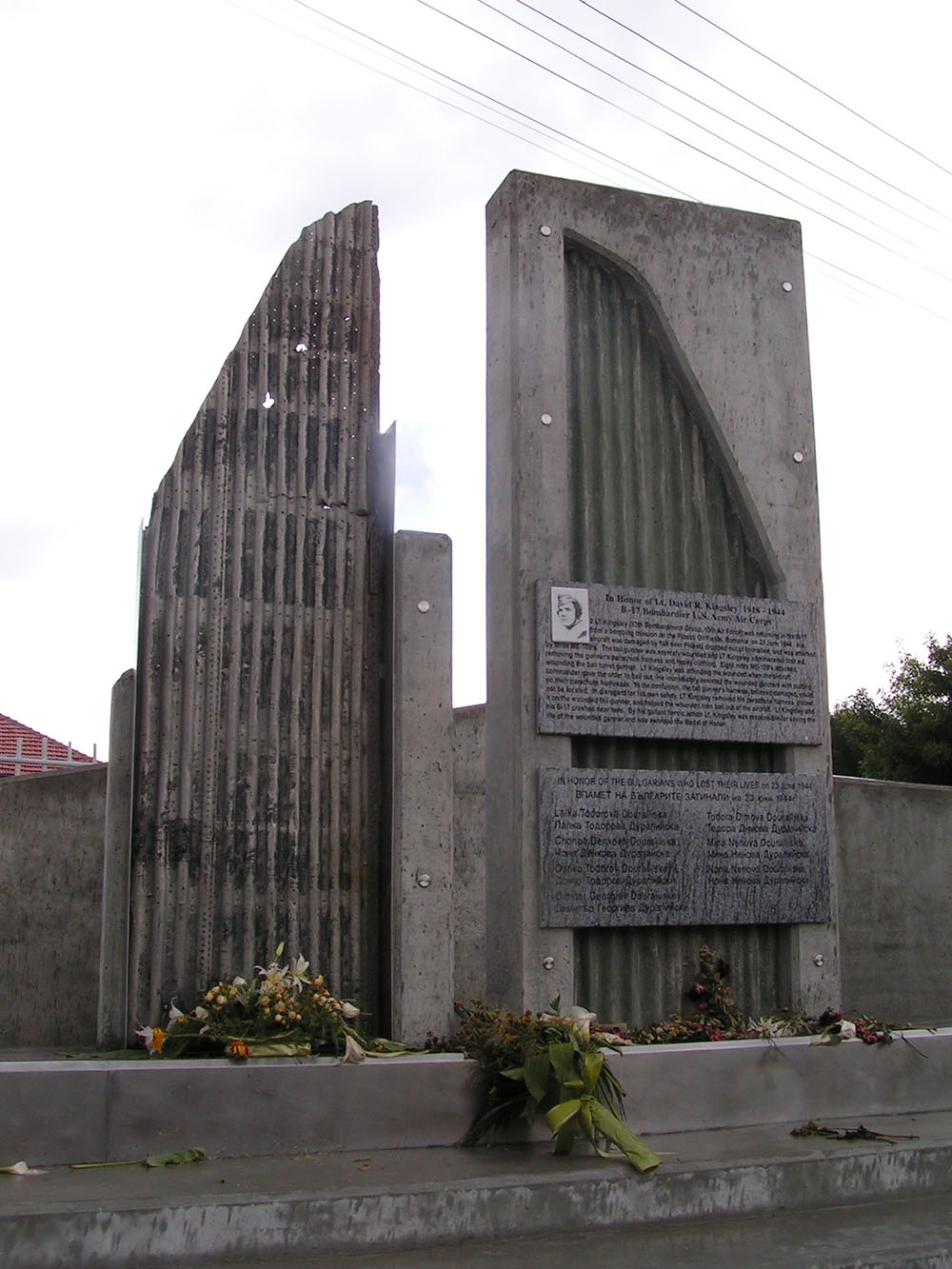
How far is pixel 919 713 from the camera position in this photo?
23.0 metres

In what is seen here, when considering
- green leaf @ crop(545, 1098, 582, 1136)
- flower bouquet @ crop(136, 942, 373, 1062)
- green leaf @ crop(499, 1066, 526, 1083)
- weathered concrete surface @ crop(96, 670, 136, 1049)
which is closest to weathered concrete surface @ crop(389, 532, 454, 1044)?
flower bouquet @ crop(136, 942, 373, 1062)

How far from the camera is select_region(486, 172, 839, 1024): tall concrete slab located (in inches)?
259

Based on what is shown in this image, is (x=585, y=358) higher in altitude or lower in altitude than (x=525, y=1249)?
higher

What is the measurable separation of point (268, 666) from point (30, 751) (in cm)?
1201

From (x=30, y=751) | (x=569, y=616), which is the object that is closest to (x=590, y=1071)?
(x=569, y=616)

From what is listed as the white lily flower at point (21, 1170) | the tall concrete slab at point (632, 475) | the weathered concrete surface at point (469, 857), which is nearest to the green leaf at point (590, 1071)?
the tall concrete slab at point (632, 475)

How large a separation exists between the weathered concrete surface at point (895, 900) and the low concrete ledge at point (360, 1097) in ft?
14.7

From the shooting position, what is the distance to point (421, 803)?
6066 mm

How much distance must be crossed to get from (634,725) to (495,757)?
74 centimetres

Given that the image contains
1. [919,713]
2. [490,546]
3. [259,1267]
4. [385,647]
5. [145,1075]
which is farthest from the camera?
[919,713]

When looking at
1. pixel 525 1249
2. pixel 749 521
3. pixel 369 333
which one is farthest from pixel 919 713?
pixel 525 1249

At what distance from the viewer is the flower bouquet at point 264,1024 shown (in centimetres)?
529

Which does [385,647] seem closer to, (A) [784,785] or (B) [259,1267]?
(A) [784,785]

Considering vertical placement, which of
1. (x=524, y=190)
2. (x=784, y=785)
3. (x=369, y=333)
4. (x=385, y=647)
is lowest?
(x=784, y=785)
